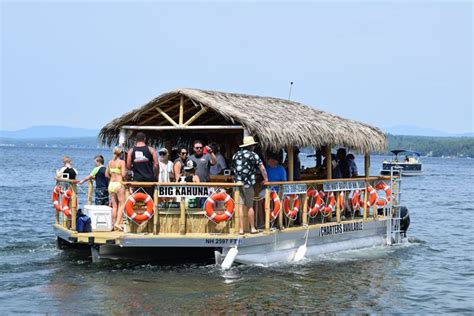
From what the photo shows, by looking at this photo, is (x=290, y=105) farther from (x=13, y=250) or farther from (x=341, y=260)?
(x=13, y=250)

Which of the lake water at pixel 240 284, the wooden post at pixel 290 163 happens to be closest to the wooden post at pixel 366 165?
the lake water at pixel 240 284

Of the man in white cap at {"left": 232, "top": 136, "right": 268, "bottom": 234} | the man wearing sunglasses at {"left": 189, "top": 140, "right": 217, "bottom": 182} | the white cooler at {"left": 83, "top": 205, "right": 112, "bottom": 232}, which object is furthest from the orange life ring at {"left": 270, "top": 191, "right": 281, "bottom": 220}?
the white cooler at {"left": 83, "top": 205, "right": 112, "bottom": 232}

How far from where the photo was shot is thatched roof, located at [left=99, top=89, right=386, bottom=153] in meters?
15.1

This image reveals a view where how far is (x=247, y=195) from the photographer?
14.9 metres

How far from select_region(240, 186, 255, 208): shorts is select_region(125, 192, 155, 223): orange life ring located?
1.72m

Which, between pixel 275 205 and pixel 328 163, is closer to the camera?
pixel 275 205

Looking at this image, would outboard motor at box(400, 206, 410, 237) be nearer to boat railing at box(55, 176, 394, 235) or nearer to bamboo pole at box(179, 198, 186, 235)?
boat railing at box(55, 176, 394, 235)

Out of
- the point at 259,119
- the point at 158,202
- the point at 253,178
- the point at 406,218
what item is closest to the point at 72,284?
the point at 158,202

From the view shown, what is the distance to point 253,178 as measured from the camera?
14.6 m

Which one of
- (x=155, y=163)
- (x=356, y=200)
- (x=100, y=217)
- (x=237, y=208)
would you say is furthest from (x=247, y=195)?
(x=356, y=200)

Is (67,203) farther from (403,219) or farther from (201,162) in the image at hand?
(403,219)

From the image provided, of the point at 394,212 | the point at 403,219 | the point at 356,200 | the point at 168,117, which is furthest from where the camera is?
the point at 403,219

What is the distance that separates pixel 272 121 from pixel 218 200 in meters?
2.28

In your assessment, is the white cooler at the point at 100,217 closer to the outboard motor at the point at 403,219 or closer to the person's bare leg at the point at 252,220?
A: the person's bare leg at the point at 252,220
